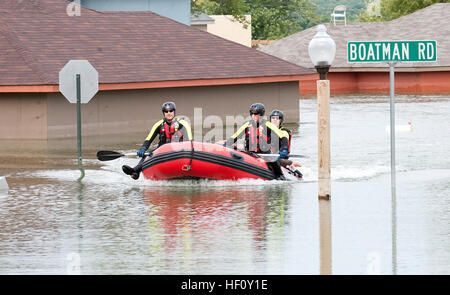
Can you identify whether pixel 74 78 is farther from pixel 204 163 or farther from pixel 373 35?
pixel 373 35

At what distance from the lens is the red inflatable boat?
2072 centimetres

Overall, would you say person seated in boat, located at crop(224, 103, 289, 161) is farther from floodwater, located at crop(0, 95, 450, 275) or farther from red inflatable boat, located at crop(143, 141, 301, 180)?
floodwater, located at crop(0, 95, 450, 275)

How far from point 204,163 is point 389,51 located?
208 inches

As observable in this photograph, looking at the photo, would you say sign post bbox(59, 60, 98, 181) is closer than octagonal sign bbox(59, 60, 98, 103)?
Yes

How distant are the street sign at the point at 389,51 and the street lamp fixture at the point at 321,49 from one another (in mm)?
301

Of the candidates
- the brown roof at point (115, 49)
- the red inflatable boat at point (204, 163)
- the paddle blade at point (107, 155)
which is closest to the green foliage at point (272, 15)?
the brown roof at point (115, 49)

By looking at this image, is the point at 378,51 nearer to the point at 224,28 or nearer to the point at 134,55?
the point at 134,55

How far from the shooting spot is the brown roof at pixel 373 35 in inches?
2443

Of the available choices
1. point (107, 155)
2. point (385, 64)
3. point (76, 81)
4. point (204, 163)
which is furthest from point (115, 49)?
point (385, 64)

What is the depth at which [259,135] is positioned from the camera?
72.3 feet

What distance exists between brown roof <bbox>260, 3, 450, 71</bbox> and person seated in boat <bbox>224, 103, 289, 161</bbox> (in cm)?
3881

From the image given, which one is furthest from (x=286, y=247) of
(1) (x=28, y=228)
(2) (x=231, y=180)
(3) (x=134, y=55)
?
(3) (x=134, y=55)

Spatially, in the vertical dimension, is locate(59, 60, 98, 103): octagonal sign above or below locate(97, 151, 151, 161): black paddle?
above

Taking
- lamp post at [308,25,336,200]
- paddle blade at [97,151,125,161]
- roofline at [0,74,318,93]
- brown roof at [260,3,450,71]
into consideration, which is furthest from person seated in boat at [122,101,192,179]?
brown roof at [260,3,450,71]
